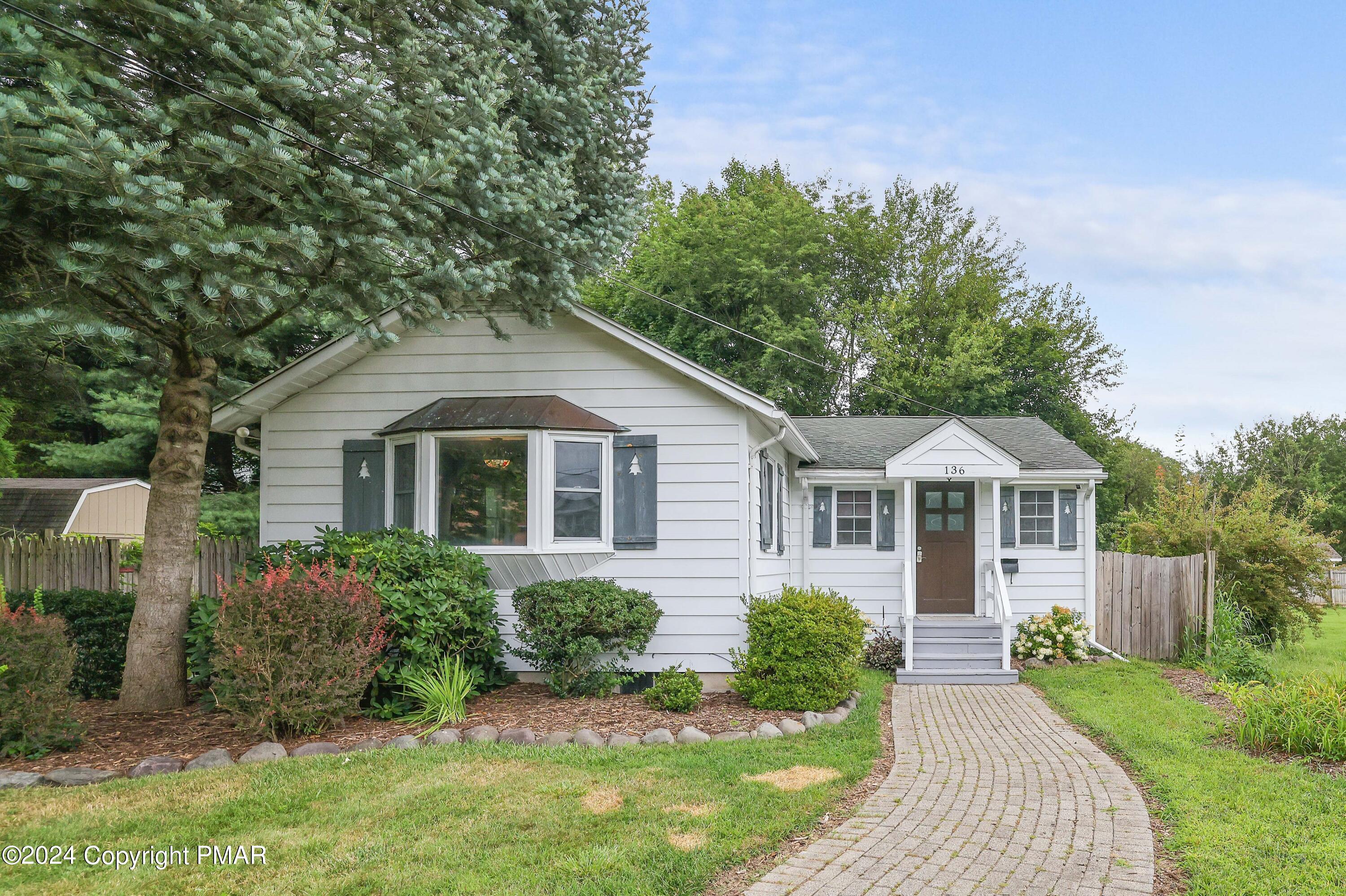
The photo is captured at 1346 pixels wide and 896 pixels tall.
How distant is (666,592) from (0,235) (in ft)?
22.5

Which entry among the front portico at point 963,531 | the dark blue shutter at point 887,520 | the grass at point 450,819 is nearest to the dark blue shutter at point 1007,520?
the front portico at point 963,531

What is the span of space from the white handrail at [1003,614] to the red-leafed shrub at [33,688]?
10267 mm

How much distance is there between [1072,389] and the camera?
91.5ft

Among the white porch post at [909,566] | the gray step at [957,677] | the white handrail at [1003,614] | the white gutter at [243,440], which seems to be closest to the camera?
the white gutter at [243,440]

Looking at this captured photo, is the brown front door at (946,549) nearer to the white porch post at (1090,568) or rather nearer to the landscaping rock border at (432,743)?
the white porch post at (1090,568)

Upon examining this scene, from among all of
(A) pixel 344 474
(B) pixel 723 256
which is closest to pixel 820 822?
(A) pixel 344 474

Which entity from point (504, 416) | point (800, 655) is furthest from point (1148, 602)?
point (504, 416)

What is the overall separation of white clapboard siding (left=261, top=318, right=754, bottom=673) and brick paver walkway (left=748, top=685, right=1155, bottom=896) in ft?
9.00

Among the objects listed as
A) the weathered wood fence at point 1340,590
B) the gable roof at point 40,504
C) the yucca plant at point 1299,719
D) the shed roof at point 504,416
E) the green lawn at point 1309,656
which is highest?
the shed roof at point 504,416

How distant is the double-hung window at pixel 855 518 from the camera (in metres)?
14.1

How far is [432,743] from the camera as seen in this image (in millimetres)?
7332

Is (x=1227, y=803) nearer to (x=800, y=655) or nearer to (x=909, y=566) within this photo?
(x=800, y=655)

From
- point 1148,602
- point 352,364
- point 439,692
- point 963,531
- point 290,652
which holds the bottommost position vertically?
point 439,692

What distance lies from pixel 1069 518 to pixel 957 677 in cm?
379
